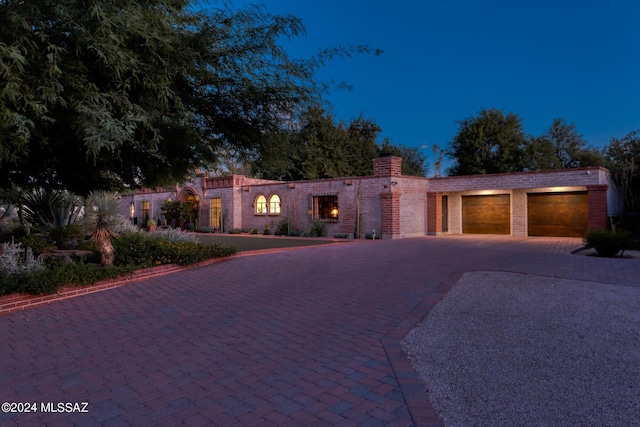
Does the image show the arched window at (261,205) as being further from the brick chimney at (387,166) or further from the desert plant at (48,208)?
the desert plant at (48,208)

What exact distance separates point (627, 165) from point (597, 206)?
6.07 m

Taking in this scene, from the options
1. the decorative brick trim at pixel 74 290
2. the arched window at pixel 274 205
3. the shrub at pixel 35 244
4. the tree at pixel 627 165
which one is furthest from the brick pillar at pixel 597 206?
the shrub at pixel 35 244

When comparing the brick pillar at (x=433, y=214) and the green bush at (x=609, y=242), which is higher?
the brick pillar at (x=433, y=214)

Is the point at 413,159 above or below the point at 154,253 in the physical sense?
above

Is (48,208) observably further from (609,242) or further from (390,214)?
(609,242)

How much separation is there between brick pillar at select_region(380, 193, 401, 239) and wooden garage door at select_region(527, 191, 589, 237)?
6.26m

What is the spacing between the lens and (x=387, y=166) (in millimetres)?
17875

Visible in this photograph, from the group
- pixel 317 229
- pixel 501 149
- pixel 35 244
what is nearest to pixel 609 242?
pixel 317 229

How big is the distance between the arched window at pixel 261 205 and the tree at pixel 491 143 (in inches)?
606

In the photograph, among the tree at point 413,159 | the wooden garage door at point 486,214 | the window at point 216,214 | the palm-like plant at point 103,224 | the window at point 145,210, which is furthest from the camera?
the tree at point 413,159

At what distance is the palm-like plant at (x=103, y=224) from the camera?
26.0ft

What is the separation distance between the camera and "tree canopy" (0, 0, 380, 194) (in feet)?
11.6

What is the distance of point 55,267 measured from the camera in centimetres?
673

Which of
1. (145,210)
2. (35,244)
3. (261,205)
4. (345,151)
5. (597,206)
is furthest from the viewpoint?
(345,151)
